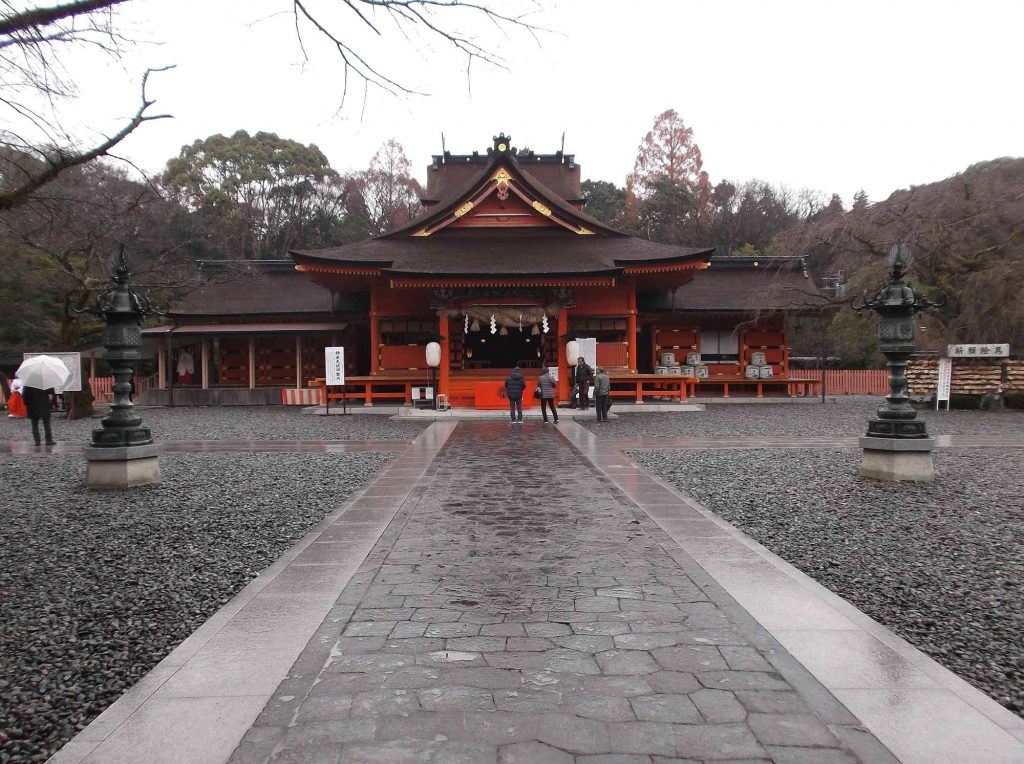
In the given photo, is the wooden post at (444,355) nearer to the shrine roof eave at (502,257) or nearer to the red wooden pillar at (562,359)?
the shrine roof eave at (502,257)

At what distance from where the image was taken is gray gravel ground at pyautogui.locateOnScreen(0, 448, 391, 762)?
3006mm

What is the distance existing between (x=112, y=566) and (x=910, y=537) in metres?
6.46

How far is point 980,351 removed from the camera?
19.8 metres

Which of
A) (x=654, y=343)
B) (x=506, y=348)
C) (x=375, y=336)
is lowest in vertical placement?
(x=506, y=348)

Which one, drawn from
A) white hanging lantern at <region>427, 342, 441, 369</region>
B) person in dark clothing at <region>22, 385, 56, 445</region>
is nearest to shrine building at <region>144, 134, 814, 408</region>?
white hanging lantern at <region>427, 342, 441, 369</region>

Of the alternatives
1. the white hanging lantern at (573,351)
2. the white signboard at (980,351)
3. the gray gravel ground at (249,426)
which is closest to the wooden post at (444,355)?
the gray gravel ground at (249,426)

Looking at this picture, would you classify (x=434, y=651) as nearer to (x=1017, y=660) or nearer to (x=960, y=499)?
(x=1017, y=660)

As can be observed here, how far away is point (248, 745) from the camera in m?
2.44

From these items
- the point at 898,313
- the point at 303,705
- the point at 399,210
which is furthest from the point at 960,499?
the point at 399,210

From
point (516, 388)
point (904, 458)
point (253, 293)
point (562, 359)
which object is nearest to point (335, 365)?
point (516, 388)

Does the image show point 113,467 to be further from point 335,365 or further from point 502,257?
point 502,257

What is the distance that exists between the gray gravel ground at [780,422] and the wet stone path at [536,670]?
8.92m

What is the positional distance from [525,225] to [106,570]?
1936 centimetres

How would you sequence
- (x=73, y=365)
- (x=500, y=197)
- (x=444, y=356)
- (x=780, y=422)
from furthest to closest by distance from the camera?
(x=500, y=197) < (x=444, y=356) < (x=73, y=365) < (x=780, y=422)
